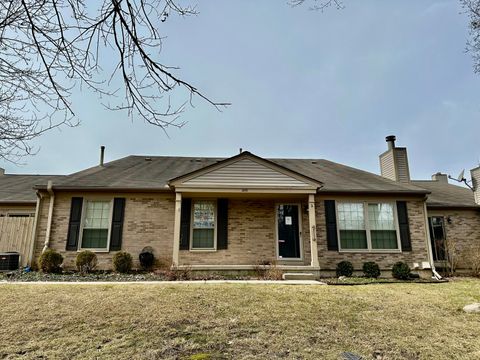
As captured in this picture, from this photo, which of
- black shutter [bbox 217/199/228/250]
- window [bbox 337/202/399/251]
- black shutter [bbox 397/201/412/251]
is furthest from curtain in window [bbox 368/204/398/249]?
black shutter [bbox 217/199/228/250]

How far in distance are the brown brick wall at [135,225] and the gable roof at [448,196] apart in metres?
10.5

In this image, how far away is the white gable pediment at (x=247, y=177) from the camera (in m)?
11.0

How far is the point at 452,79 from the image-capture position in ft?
30.8

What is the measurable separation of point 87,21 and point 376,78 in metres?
9.10

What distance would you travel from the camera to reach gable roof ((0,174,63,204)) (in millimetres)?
12891

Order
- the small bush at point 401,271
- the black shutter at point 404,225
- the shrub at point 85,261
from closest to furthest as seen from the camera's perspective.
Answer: the shrub at point 85,261 < the small bush at point 401,271 < the black shutter at point 404,225

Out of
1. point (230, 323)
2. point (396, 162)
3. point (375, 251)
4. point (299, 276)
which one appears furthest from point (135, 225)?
point (396, 162)

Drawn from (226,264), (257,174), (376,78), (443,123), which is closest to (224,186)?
(257,174)

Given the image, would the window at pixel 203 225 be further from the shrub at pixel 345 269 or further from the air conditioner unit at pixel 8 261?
the air conditioner unit at pixel 8 261

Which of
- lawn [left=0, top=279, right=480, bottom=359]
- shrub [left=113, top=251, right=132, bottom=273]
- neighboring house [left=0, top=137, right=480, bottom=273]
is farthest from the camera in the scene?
neighboring house [left=0, top=137, right=480, bottom=273]

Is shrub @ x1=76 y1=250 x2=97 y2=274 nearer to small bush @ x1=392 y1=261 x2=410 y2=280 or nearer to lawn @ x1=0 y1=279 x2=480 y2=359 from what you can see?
lawn @ x1=0 y1=279 x2=480 y2=359

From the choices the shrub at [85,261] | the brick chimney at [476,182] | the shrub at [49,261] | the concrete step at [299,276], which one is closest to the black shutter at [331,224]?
the concrete step at [299,276]

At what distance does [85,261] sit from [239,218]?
17.6 ft

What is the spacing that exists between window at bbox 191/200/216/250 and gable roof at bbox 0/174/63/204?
574 centimetres
